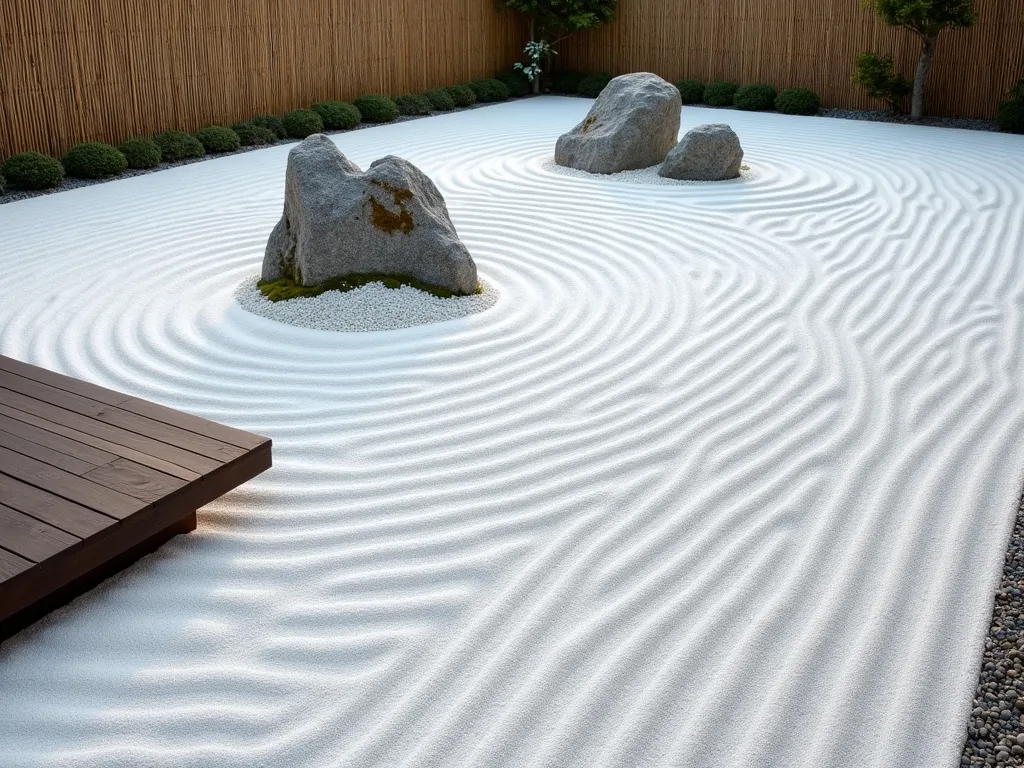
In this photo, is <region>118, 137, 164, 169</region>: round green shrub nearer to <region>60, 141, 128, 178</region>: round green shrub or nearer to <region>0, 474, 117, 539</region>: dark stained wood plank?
<region>60, 141, 128, 178</region>: round green shrub

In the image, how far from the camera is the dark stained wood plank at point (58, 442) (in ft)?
10.4

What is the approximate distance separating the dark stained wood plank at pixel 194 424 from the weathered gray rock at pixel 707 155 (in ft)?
19.1

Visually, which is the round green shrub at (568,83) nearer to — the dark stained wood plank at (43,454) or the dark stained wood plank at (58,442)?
the dark stained wood plank at (58,442)

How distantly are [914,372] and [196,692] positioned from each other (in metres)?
3.36

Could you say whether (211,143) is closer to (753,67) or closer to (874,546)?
(753,67)

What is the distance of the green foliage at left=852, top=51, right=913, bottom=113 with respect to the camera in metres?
11.6

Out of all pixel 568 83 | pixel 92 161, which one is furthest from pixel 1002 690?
pixel 568 83

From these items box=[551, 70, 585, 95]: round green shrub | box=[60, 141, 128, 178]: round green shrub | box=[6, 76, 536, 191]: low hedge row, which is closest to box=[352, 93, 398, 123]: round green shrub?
box=[6, 76, 536, 191]: low hedge row

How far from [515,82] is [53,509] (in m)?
12.3

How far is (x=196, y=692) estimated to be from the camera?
8.21 ft

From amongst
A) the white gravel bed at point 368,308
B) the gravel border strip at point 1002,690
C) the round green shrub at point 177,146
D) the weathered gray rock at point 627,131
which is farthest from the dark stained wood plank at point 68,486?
the round green shrub at point 177,146

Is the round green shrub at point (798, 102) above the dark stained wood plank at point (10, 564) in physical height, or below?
above

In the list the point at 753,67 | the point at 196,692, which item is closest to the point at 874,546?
the point at 196,692

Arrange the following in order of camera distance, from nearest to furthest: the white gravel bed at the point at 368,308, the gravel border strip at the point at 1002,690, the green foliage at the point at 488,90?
the gravel border strip at the point at 1002,690 → the white gravel bed at the point at 368,308 → the green foliage at the point at 488,90
